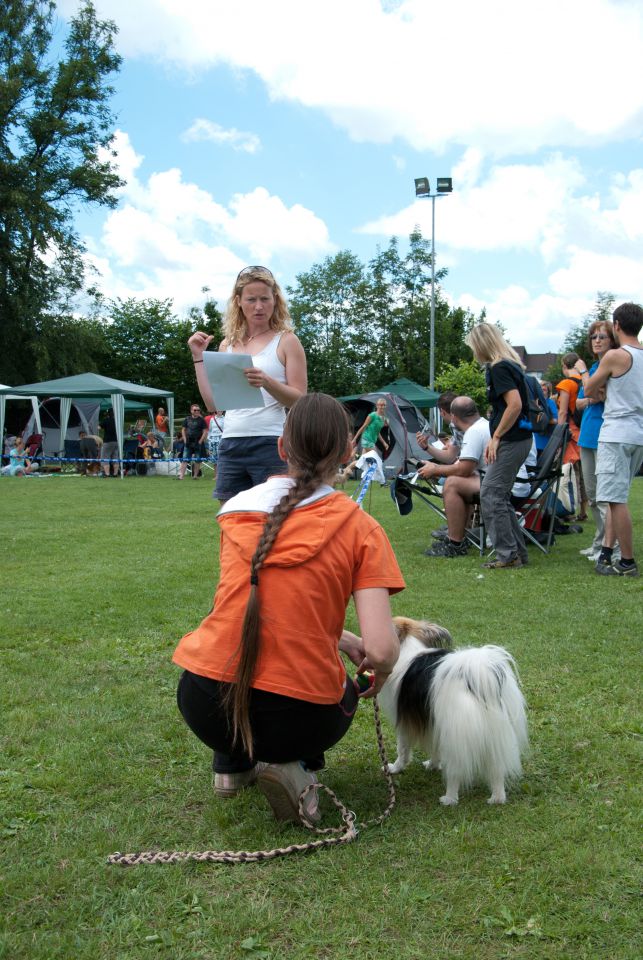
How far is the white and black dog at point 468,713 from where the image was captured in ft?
8.09

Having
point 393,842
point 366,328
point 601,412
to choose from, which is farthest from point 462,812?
point 366,328

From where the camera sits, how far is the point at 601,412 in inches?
264

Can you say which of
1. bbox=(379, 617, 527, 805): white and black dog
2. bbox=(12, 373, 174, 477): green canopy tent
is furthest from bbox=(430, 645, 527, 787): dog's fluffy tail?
bbox=(12, 373, 174, 477): green canopy tent

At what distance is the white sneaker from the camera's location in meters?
2.38

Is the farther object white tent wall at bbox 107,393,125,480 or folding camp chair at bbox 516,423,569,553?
white tent wall at bbox 107,393,125,480

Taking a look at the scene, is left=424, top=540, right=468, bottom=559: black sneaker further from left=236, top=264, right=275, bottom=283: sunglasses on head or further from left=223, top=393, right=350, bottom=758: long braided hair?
left=223, top=393, right=350, bottom=758: long braided hair

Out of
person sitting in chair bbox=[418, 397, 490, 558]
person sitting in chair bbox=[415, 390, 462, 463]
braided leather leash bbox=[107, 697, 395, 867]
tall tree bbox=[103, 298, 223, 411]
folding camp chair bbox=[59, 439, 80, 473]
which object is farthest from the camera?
tall tree bbox=[103, 298, 223, 411]

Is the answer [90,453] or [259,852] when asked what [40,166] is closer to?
[90,453]

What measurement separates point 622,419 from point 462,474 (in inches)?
65.2

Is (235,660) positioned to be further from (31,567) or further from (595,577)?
(31,567)

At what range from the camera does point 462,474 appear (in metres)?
7.21

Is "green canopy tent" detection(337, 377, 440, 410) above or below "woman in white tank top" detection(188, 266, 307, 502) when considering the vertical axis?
above

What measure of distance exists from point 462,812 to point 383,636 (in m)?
0.69

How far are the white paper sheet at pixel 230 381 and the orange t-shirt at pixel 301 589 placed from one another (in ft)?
4.50
